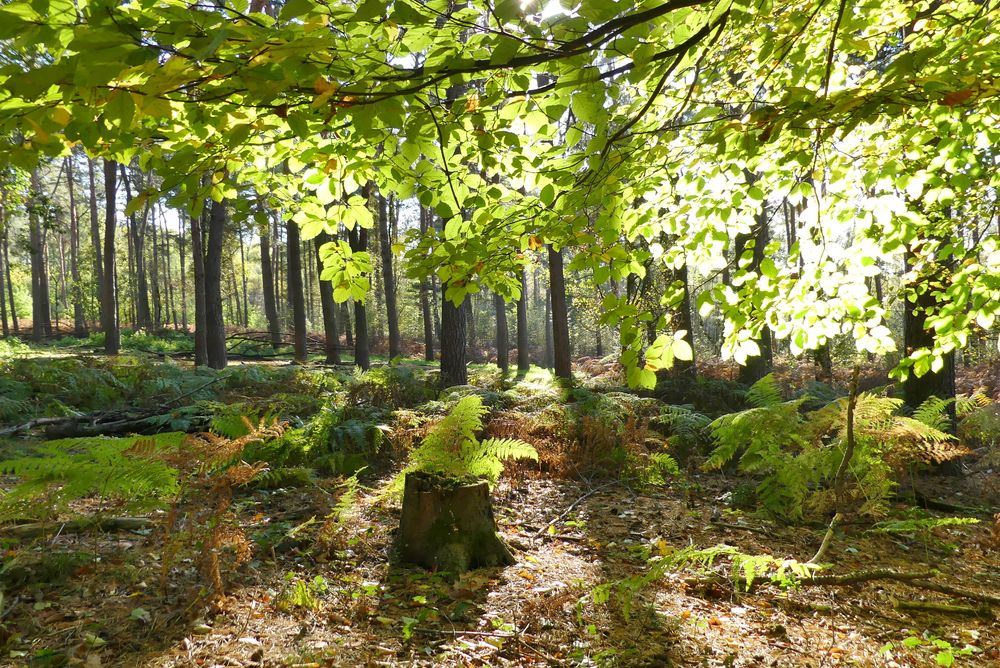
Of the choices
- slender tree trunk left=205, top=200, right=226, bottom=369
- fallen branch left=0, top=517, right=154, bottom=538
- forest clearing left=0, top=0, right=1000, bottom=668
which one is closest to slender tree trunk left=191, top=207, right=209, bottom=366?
slender tree trunk left=205, top=200, right=226, bottom=369

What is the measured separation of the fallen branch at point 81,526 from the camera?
11.1 ft

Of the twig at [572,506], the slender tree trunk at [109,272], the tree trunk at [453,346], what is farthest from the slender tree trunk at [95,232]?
the twig at [572,506]

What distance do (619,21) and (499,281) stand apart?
144cm

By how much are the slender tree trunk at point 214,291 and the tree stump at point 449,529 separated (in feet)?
32.8

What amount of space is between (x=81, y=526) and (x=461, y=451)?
262 centimetres

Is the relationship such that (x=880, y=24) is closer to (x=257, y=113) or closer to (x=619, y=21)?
(x=619, y=21)

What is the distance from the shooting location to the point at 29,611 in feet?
8.82

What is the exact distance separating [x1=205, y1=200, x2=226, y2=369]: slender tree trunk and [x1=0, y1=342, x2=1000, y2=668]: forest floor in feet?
28.5

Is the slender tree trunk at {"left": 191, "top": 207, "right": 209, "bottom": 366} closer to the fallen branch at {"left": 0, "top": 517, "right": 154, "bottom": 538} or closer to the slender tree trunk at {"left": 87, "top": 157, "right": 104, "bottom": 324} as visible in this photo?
the fallen branch at {"left": 0, "top": 517, "right": 154, "bottom": 538}

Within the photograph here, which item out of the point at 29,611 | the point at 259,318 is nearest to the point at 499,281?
the point at 29,611

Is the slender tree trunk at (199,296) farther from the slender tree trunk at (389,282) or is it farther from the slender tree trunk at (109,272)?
the slender tree trunk at (389,282)

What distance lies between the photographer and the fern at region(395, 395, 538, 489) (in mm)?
4184

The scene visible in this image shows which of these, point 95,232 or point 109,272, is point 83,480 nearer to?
point 109,272

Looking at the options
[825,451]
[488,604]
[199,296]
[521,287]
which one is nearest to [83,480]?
[488,604]
